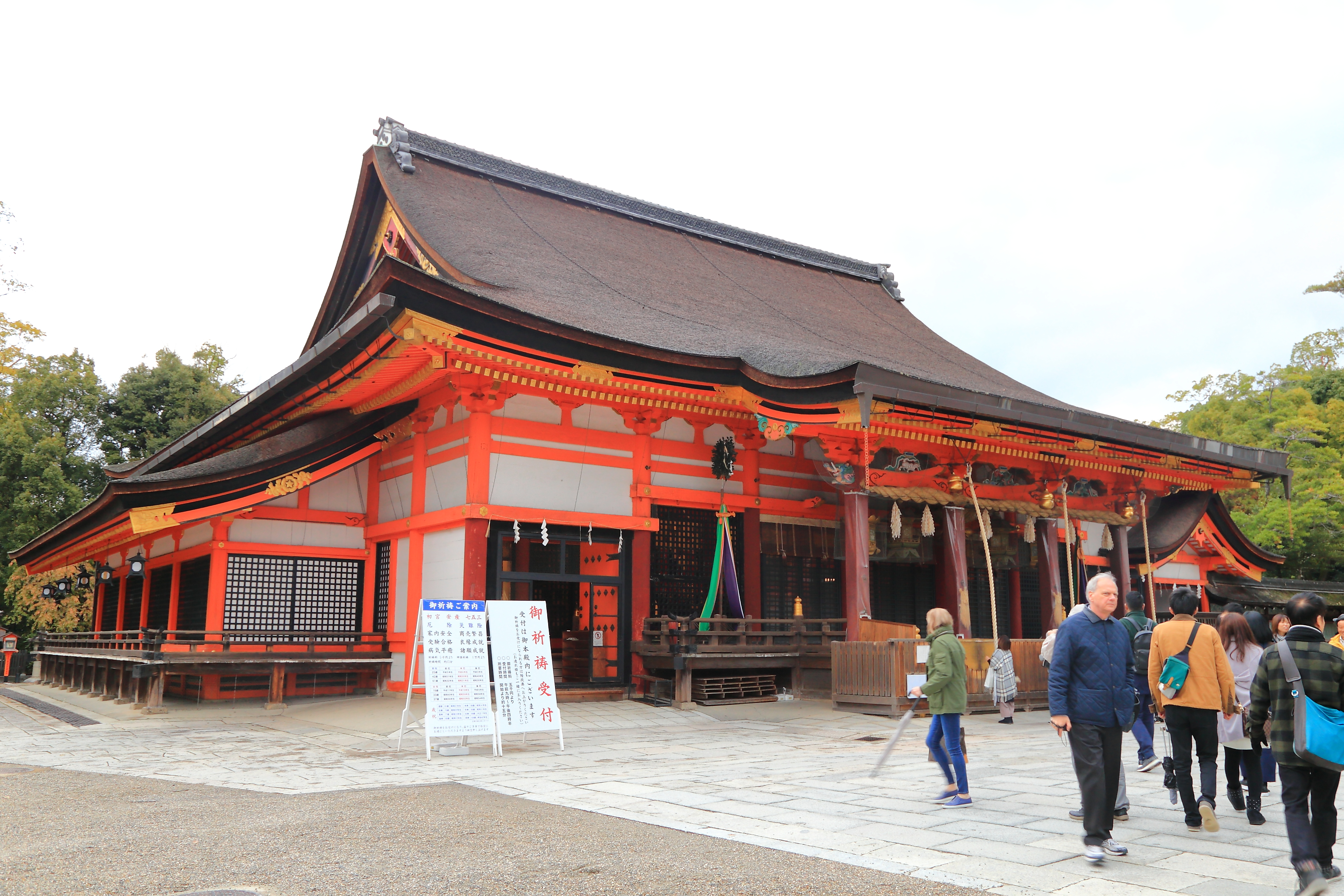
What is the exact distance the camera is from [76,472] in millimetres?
26906

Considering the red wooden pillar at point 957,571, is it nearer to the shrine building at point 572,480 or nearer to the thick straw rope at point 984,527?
the shrine building at point 572,480

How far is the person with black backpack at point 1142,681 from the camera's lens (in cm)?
705

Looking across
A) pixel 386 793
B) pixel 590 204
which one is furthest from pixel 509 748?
pixel 590 204

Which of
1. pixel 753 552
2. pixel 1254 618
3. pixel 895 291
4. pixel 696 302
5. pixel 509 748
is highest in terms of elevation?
pixel 895 291

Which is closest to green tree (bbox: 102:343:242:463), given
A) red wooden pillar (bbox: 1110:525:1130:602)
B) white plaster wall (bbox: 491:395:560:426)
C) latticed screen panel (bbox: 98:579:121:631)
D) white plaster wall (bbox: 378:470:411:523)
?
latticed screen panel (bbox: 98:579:121:631)

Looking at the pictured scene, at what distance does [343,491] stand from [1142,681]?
454 inches

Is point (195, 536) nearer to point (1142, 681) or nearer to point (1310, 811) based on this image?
point (1142, 681)

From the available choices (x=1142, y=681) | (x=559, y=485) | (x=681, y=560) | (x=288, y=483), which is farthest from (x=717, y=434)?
(x=1142, y=681)

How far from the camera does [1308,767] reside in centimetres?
413

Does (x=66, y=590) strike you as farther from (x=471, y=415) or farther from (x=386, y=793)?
(x=386, y=793)

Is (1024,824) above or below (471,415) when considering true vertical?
below

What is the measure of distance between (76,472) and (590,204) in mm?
18035

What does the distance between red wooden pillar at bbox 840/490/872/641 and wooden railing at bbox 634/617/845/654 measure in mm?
343

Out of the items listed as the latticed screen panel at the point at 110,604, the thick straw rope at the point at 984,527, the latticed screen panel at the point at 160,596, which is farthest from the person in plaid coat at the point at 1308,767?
the latticed screen panel at the point at 110,604
